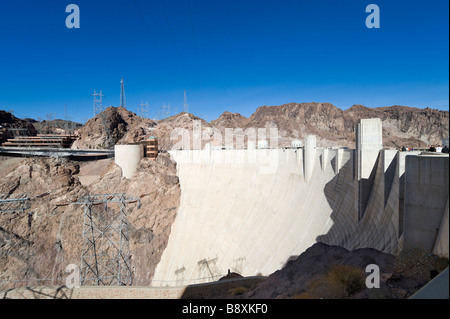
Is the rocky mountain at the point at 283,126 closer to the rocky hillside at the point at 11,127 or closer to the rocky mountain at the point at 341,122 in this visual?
the rocky mountain at the point at 341,122

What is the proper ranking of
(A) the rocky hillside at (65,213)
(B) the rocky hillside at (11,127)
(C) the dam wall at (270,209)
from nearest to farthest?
(C) the dam wall at (270,209) < (A) the rocky hillside at (65,213) < (B) the rocky hillside at (11,127)

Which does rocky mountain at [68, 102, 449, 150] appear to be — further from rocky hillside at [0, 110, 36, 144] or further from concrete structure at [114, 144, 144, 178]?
concrete structure at [114, 144, 144, 178]

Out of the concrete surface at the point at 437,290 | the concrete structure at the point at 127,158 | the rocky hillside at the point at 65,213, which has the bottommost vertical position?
the rocky hillside at the point at 65,213

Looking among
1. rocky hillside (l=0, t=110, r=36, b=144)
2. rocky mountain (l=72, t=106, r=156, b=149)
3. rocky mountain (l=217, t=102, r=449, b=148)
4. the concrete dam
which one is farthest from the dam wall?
rocky mountain (l=217, t=102, r=449, b=148)

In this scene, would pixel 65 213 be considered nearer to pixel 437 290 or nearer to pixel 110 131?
pixel 110 131

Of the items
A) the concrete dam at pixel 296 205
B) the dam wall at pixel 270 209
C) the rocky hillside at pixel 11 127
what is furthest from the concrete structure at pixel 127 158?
the rocky hillside at pixel 11 127
